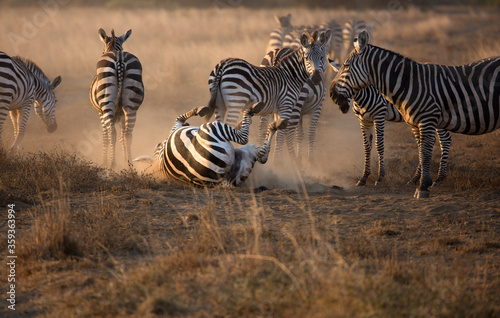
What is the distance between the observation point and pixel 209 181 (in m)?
6.59

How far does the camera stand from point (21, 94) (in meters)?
8.85

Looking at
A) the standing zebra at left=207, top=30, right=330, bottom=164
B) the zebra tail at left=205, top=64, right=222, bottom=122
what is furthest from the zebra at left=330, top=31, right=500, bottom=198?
the zebra tail at left=205, top=64, right=222, bottom=122

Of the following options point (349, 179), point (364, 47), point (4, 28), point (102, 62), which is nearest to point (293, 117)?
point (349, 179)

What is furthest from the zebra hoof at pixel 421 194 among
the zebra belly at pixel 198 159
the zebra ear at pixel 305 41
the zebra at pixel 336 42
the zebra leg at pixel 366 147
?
the zebra at pixel 336 42

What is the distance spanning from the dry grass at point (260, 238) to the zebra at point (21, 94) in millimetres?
719

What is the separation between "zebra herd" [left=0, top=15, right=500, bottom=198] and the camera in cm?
638

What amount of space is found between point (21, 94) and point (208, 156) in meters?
4.57

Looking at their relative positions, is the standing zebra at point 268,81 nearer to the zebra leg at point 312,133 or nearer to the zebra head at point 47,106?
the zebra leg at point 312,133

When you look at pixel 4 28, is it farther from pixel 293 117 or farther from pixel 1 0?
pixel 293 117

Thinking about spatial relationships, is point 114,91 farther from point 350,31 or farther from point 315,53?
point 350,31

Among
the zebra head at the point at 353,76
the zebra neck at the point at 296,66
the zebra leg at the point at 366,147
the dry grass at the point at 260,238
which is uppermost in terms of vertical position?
the zebra neck at the point at 296,66

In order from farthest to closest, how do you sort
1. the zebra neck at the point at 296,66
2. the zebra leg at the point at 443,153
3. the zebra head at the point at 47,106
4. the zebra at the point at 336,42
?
the zebra at the point at 336,42
the zebra head at the point at 47,106
the zebra neck at the point at 296,66
the zebra leg at the point at 443,153

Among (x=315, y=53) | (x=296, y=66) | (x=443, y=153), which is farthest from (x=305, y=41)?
(x=443, y=153)

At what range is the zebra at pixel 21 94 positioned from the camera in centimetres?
829
